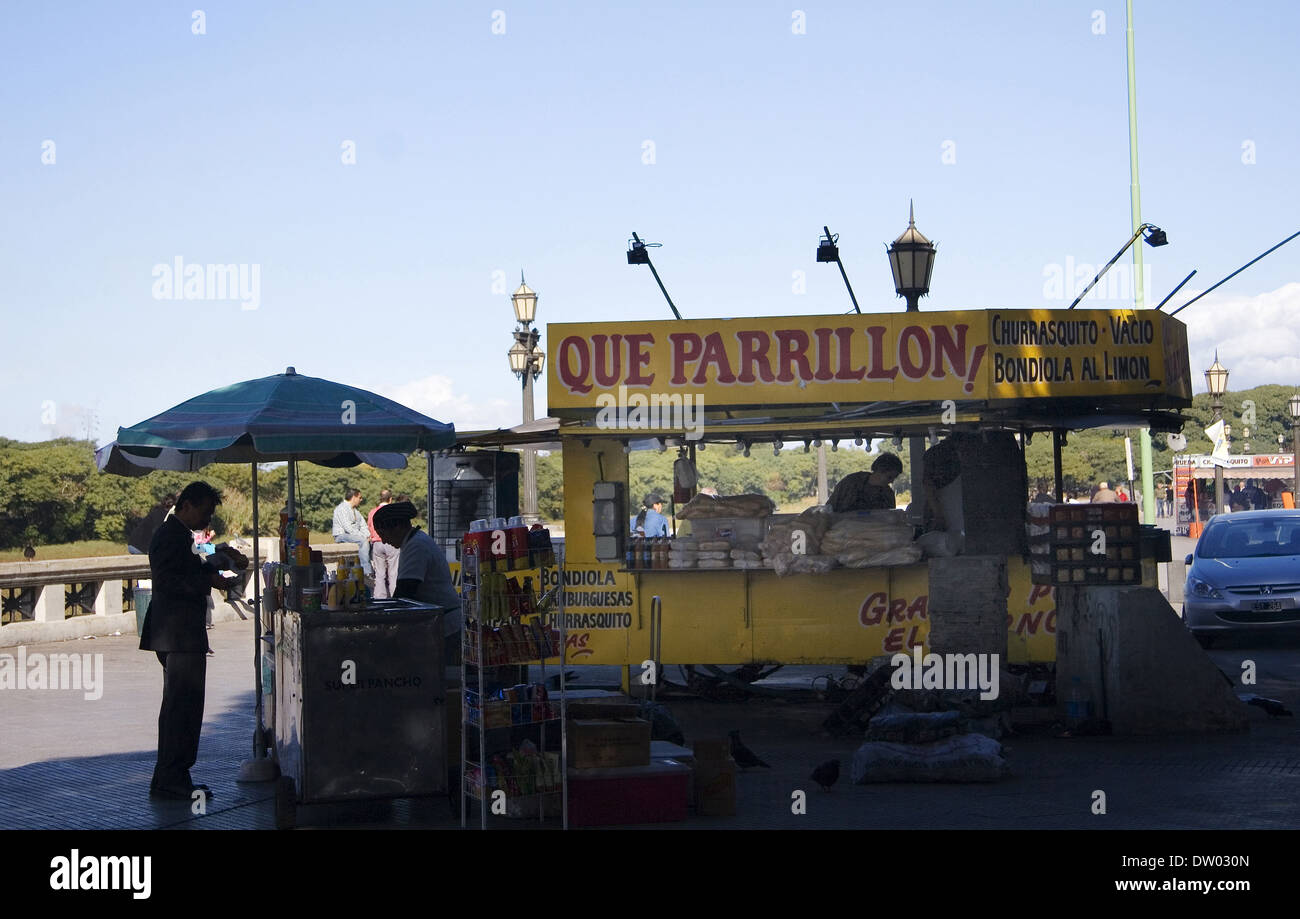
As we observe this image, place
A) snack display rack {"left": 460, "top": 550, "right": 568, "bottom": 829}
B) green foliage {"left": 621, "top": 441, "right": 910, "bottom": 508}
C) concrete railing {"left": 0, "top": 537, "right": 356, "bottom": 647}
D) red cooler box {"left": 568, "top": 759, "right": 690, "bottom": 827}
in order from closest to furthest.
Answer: snack display rack {"left": 460, "top": 550, "right": 568, "bottom": 829} → red cooler box {"left": 568, "top": 759, "right": 690, "bottom": 827} → concrete railing {"left": 0, "top": 537, "right": 356, "bottom": 647} → green foliage {"left": 621, "top": 441, "right": 910, "bottom": 508}

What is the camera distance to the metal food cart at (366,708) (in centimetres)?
802

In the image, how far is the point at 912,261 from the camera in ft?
47.4

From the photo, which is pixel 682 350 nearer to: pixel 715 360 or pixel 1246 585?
pixel 715 360

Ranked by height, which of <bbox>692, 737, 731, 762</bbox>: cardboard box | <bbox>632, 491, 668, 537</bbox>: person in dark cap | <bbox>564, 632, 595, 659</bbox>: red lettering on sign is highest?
<bbox>632, 491, 668, 537</bbox>: person in dark cap

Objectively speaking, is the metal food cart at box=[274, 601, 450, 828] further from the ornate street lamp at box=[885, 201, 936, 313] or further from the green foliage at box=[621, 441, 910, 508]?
the green foliage at box=[621, 441, 910, 508]

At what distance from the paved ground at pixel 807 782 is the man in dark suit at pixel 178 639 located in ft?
0.91

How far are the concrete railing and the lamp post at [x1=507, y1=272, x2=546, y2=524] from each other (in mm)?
5037

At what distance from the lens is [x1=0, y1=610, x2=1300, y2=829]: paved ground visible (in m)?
8.11

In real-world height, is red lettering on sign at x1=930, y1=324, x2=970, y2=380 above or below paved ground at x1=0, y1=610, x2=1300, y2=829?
above

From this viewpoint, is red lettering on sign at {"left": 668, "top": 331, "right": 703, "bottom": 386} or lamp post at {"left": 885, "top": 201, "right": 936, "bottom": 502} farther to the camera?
lamp post at {"left": 885, "top": 201, "right": 936, "bottom": 502}

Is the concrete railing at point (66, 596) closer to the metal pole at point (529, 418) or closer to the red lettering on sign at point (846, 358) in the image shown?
the metal pole at point (529, 418)

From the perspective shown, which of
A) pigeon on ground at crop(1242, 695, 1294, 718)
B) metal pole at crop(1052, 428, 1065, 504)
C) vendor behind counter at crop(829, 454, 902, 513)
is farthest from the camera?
metal pole at crop(1052, 428, 1065, 504)

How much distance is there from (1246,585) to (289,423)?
40.4 feet

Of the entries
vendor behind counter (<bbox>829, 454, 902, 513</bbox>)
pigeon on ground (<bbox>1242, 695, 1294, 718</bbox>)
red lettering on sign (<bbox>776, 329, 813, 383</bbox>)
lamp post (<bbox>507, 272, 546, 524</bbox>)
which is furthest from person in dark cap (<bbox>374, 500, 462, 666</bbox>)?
lamp post (<bbox>507, 272, 546, 524</bbox>)
